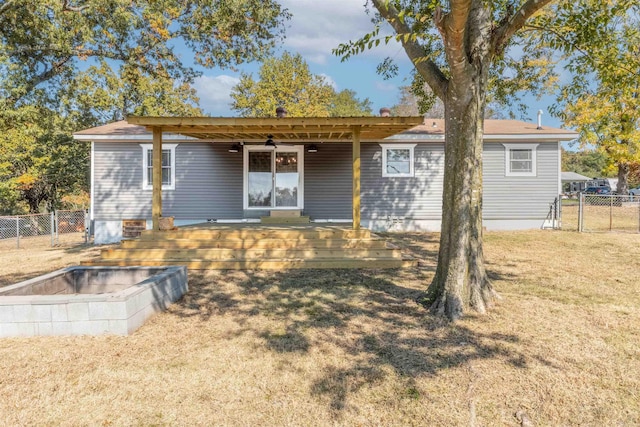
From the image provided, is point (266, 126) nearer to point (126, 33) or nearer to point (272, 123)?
point (272, 123)

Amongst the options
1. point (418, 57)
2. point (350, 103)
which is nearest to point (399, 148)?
point (418, 57)

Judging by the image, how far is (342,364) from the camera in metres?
3.17

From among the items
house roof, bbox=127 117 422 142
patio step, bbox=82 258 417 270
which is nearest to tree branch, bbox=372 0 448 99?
house roof, bbox=127 117 422 142

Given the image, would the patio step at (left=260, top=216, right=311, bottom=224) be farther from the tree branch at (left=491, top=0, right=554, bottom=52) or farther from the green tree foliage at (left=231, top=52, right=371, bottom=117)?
the green tree foliage at (left=231, top=52, right=371, bottom=117)

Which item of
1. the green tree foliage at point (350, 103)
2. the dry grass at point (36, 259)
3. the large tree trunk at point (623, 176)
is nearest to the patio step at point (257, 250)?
the dry grass at point (36, 259)

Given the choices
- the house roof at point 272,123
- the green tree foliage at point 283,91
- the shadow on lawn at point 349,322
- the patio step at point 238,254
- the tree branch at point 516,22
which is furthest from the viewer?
the green tree foliage at point 283,91

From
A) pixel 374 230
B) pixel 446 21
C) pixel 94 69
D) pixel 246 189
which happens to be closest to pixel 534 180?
pixel 374 230

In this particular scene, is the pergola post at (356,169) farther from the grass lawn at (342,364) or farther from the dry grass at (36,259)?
the dry grass at (36,259)

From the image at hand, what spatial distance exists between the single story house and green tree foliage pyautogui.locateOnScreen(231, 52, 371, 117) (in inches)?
614

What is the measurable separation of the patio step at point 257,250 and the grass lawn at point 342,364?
5.23 ft

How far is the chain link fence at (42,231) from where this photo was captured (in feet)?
38.0

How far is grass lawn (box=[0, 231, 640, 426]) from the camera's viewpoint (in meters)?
2.49

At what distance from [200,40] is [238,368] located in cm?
1131

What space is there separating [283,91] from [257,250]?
2232cm
